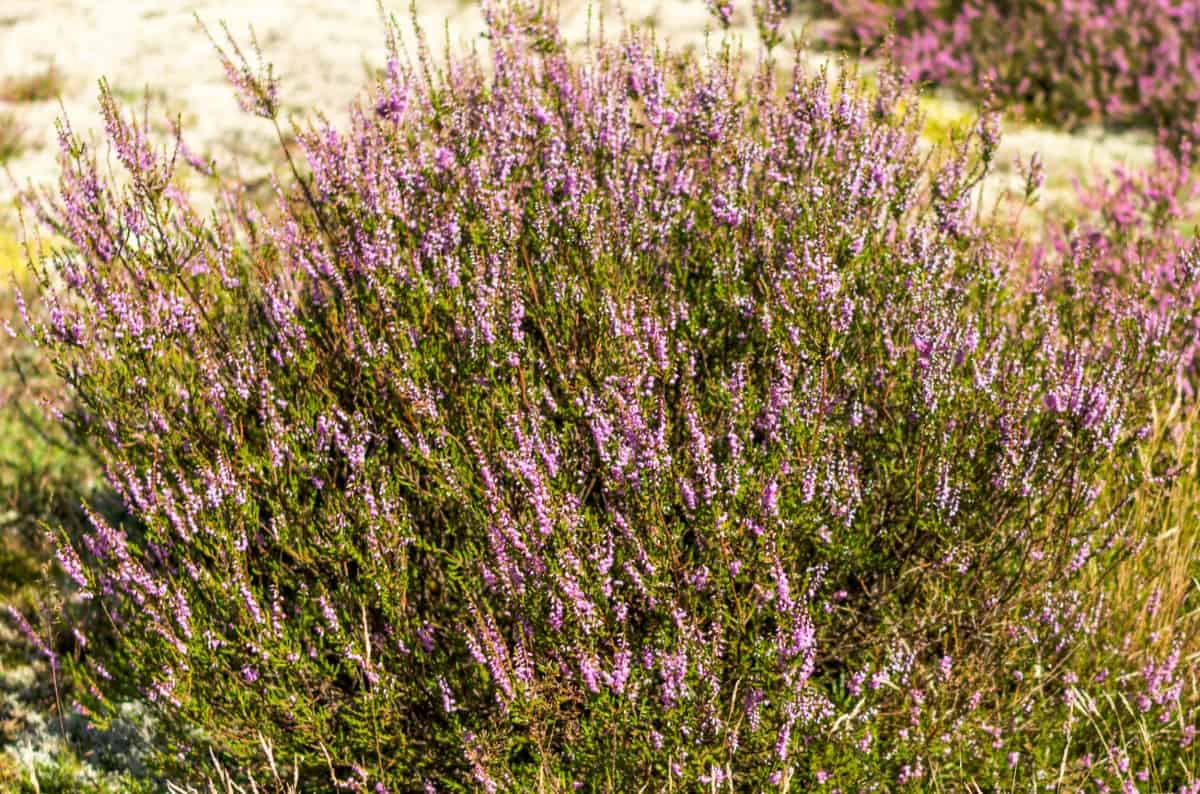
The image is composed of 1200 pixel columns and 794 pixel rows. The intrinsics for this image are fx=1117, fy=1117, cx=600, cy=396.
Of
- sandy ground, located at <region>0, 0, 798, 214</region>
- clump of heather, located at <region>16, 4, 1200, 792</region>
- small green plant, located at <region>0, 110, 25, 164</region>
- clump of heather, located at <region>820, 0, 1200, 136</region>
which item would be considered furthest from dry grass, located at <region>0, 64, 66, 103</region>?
clump of heather, located at <region>16, 4, 1200, 792</region>

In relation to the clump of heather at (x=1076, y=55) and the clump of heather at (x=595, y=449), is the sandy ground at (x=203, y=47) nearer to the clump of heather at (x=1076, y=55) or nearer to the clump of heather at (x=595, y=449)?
the clump of heather at (x=1076, y=55)

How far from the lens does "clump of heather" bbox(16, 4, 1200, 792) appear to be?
2.60 meters

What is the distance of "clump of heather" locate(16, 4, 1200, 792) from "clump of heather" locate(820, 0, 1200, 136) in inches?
212

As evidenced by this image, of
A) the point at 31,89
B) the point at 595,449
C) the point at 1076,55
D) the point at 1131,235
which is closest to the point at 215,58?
the point at 31,89

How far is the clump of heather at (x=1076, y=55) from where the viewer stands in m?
8.05

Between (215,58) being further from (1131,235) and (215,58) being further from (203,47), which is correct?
(1131,235)

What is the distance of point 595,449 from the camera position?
276 centimetres

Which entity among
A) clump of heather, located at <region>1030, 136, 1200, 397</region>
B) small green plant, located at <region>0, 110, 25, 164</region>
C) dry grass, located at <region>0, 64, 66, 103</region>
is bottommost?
clump of heather, located at <region>1030, 136, 1200, 397</region>

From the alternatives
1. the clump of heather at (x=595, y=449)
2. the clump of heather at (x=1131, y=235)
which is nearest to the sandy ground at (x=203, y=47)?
the clump of heather at (x=1131, y=235)

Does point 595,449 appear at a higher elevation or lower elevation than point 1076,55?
lower

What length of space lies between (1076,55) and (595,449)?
7531 millimetres

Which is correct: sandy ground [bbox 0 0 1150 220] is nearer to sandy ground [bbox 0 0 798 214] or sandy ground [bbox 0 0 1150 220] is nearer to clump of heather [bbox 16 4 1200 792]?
sandy ground [bbox 0 0 798 214]

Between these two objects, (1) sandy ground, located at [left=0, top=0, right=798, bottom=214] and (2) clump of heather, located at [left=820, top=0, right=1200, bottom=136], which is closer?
(2) clump of heather, located at [left=820, top=0, right=1200, bottom=136]

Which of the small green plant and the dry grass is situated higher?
the dry grass
